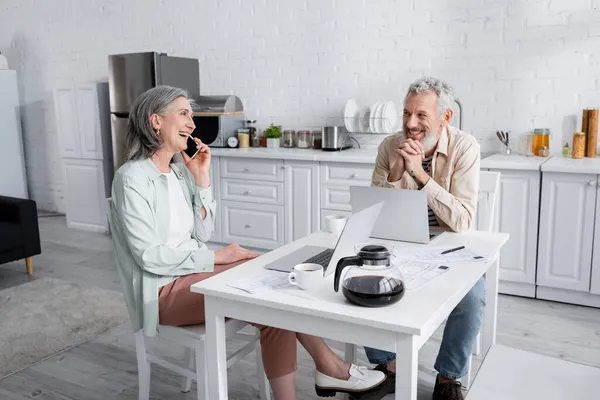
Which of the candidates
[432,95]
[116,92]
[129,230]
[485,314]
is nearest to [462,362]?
[485,314]

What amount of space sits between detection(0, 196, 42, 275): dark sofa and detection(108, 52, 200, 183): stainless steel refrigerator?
1134 millimetres

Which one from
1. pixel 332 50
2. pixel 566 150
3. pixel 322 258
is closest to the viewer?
pixel 322 258

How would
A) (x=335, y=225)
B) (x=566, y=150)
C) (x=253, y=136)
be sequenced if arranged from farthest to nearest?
(x=253, y=136) < (x=566, y=150) < (x=335, y=225)

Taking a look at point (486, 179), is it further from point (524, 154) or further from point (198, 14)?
point (198, 14)

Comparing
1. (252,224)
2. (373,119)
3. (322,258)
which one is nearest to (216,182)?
(252,224)

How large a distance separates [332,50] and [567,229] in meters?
2.22

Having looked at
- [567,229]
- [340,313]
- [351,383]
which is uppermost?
[340,313]

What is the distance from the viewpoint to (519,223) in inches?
135

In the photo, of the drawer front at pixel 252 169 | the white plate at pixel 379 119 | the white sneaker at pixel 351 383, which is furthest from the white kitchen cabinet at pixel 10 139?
the white sneaker at pixel 351 383

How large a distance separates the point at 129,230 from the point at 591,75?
3.11 m

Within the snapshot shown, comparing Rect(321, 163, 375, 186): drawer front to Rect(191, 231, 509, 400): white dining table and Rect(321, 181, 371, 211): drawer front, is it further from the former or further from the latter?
Rect(191, 231, 509, 400): white dining table

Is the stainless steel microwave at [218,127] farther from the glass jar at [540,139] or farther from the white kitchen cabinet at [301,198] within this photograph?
the glass jar at [540,139]

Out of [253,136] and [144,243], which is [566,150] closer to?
[253,136]

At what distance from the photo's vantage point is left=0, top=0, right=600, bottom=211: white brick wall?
3.79 metres
